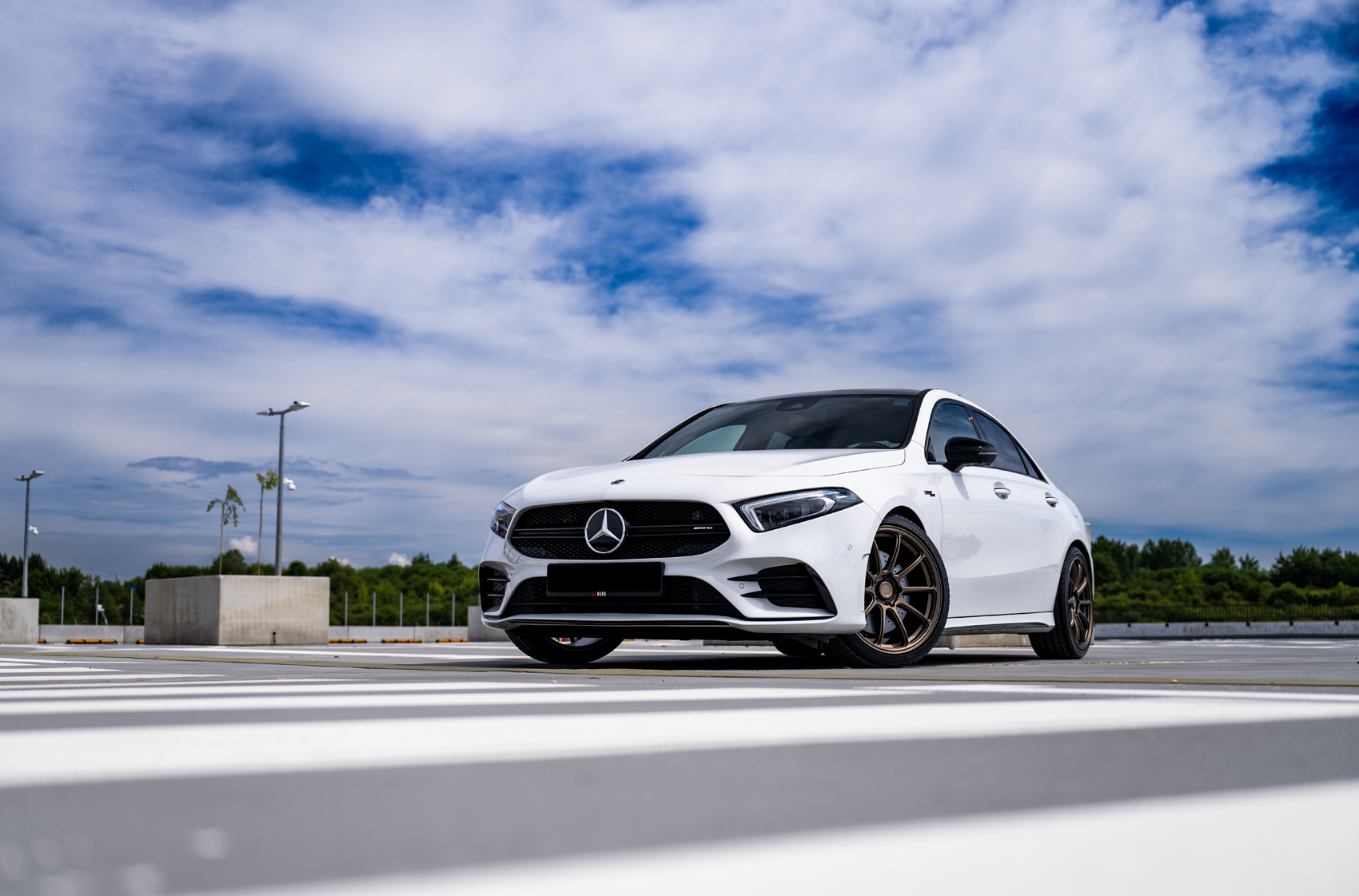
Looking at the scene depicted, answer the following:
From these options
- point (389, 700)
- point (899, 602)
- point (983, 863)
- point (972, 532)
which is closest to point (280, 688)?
point (389, 700)

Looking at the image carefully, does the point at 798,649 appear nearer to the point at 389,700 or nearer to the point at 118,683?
the point at 118,683

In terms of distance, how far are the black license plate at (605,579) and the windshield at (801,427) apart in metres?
1.42

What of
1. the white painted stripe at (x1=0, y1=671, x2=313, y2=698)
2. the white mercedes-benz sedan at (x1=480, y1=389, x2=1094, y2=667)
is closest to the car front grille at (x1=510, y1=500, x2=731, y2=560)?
the white mercedes-benz sedan at (x1=480, y1=389, x2=1094, y2=667)

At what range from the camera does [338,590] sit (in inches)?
4793

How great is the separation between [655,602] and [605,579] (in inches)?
11.9

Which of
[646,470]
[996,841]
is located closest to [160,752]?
[996,841]

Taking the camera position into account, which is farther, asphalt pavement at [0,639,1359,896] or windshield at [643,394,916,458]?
windshield at [643,394,916,458]

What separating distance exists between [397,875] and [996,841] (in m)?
0.67

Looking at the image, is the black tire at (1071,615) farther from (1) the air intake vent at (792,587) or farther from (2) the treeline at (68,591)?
(2) the treeline at (68,591)

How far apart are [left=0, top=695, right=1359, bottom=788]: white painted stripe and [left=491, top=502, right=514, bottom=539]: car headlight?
12.9 feet

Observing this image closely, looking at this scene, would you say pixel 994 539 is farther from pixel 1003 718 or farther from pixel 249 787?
pixel 249 787

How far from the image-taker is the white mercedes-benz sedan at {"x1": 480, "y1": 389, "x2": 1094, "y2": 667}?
5.91 metres

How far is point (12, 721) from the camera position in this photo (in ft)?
8.40

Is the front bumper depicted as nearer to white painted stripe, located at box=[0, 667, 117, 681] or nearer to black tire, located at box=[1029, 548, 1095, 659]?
white painted stripe, located at box=[0, 667, 117, 681]
